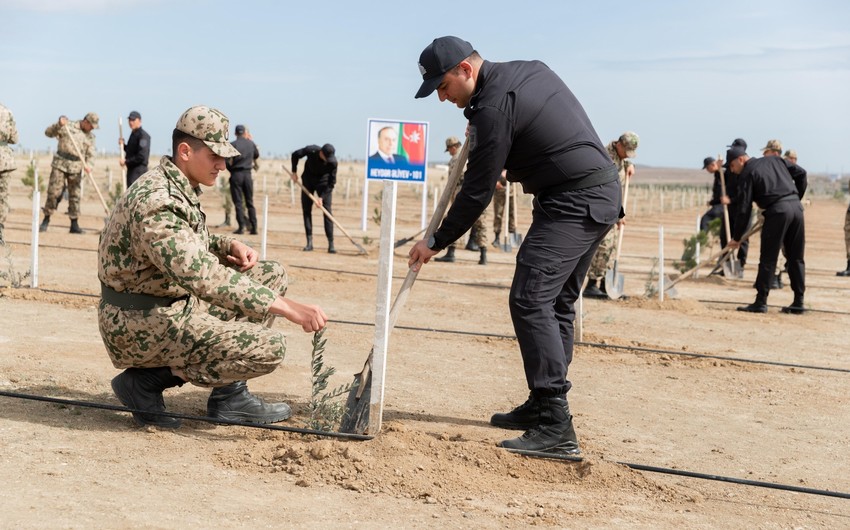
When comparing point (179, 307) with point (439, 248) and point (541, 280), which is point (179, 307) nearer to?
point (439, 248)

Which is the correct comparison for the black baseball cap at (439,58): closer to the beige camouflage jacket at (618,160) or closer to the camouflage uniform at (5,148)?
the beige camouflage jacket at (618,160)

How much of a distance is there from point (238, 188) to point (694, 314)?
984cm

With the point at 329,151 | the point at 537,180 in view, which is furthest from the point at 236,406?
the point at 329,151

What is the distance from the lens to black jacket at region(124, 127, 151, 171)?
1611 cm

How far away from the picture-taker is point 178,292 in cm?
493

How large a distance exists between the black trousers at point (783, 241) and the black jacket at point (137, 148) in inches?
367

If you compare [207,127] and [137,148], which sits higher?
[137,148]

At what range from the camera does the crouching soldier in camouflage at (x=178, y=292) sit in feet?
15.0

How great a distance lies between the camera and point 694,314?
36.6ft

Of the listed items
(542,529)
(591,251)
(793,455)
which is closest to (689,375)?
(793,455)

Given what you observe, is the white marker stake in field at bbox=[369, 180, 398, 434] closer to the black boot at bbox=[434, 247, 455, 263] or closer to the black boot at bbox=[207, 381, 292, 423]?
the black boot at bbox=[207, 381, 292, 423]

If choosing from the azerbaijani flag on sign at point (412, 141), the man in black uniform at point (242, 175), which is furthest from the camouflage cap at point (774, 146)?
the man in black uniform at point (242, 175)

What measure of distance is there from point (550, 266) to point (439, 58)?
3.59 feet

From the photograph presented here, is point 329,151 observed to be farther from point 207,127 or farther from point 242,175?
point 207,127
